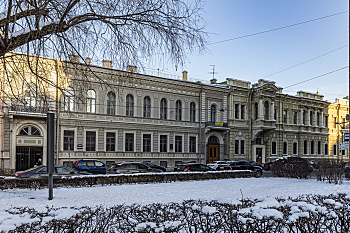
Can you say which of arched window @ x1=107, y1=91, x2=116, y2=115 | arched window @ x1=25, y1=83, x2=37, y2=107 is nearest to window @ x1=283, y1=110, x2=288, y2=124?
arched window @ x1=107, y1=91, x2=116, y2=115

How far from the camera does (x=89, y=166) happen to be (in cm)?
2803

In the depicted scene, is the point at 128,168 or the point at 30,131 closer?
the point at 128,168

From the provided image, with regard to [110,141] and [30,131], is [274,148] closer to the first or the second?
[110,141]

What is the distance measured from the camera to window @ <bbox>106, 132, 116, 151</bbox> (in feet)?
114

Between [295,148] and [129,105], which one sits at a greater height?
[129,105]

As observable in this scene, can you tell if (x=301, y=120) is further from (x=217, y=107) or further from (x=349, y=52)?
(x=349, y=52)

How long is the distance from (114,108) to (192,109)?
10.1m

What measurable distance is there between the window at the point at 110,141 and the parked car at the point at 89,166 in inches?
245

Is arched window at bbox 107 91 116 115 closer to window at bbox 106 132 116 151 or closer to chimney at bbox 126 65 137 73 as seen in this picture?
window at bbox 106 132 116 151

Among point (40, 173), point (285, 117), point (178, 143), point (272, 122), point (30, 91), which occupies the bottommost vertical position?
point (40, 173)

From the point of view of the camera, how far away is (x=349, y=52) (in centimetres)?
1895

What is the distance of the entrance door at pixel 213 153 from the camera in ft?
138

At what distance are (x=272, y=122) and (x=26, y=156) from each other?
102 ft

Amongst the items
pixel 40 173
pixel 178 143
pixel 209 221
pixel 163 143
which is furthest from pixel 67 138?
pixel 209 221
